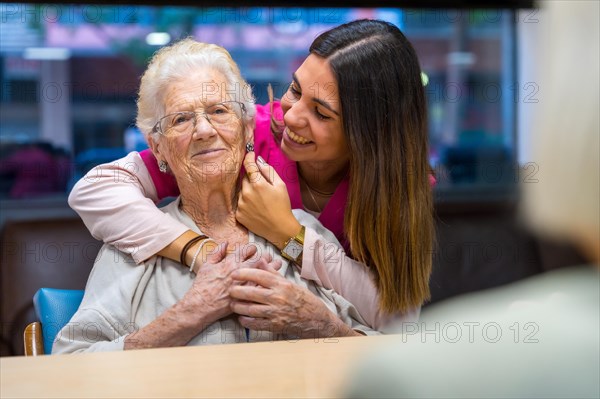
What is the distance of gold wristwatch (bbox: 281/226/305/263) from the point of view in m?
1.82

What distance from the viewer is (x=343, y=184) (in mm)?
A: 1951

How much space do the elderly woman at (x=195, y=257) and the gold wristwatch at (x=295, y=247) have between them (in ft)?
0.11

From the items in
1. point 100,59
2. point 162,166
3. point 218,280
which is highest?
point 100,59

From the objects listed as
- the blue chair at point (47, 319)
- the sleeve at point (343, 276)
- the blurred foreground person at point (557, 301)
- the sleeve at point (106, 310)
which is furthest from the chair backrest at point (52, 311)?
the blurred foreground person at point (557, 301)

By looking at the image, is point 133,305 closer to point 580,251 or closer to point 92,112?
point 580,251

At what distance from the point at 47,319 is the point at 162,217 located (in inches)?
17.3

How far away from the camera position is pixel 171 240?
5.89 ft

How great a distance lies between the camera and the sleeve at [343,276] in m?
1.83

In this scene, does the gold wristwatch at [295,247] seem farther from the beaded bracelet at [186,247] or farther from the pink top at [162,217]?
the beaded bracelet at [186,247]

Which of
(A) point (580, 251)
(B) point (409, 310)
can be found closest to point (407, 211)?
(B) point (409, 310)

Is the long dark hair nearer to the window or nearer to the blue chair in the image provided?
the blue chair

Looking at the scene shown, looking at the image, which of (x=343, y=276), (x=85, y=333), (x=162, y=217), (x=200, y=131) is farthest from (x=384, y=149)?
(x=85, y=333)

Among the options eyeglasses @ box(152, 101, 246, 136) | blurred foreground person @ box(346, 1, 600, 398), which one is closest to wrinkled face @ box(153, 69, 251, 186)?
eyeglasses @ box(152, 101, 246, 136)

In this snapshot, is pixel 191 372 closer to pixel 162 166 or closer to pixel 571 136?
pixel 162 166
